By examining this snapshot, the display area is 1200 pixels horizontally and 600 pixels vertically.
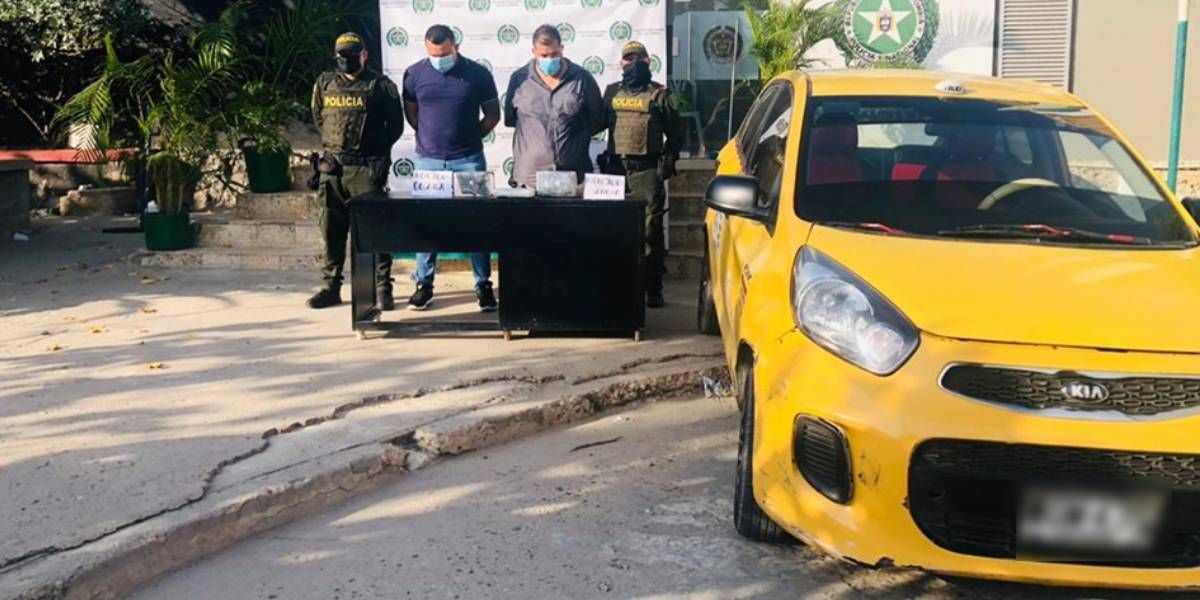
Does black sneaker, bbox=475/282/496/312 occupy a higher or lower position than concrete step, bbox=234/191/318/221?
lower

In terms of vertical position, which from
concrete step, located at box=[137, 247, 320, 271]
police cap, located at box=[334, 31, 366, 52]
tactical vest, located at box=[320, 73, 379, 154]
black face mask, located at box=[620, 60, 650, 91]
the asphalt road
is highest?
police cap, located at box=[334, 31, 366, 52]

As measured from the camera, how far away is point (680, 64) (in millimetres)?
11391

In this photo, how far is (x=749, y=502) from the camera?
3988mm

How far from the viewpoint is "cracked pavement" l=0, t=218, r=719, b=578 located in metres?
4.41

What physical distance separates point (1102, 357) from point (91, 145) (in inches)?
386

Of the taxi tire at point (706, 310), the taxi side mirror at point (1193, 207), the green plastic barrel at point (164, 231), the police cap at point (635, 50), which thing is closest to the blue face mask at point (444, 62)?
the police cap at point (635, 50)

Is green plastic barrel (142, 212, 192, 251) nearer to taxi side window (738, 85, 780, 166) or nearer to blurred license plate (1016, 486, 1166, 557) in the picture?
taxi side window (738, 85, 780, 166)

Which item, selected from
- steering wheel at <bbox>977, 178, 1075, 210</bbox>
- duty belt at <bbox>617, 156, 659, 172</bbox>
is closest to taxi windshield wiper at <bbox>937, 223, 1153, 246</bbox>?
steering wheel at <bbox>977, 178, 1075, 210</bbox>

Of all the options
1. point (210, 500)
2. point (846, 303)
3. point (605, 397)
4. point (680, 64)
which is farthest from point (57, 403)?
point (680, 64)

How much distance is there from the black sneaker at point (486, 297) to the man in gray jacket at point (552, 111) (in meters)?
0.91

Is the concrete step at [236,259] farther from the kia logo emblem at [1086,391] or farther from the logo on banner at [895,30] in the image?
the kia logo emblem at [1086,391]

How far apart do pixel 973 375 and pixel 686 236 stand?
6.44 meters

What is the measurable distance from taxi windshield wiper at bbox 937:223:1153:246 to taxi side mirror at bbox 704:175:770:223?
74cm

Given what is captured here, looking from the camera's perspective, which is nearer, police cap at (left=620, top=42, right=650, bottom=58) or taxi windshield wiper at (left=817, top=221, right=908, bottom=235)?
taxi windshield wiper at (left=817, top=221, right=908, bottom=235)
